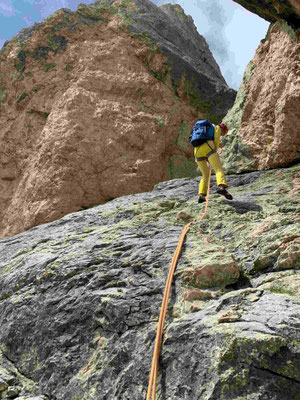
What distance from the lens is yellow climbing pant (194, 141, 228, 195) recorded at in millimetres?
6812

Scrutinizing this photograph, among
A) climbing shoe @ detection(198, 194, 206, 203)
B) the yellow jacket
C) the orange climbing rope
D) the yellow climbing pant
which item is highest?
the yellow jacket

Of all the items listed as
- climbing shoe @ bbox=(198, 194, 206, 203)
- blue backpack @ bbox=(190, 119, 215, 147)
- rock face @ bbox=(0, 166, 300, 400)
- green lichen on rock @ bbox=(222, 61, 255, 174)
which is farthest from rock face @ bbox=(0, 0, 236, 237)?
rock face @ bbox=(0, 166, 300, 400)

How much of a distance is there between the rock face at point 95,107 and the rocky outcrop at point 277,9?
13.2ft

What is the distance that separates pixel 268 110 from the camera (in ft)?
27.2

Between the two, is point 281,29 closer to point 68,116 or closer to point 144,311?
point 68,116

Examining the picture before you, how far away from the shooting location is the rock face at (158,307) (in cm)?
284

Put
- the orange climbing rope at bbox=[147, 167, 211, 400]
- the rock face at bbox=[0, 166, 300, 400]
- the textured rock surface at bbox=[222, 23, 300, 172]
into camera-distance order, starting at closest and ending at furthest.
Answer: the rock face at bbox=[0, 166, 300, 400], the orange climbing rope at bbox=[147, 167, 211, 400], the textured rock surface at bbox=[222, 23, 300, 172]

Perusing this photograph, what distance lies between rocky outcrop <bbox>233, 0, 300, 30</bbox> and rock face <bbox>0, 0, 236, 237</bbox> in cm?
402

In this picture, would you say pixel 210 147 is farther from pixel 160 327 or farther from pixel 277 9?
pixel 160 327

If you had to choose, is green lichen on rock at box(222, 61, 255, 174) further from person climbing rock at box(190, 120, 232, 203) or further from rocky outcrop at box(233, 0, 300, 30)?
person climbing rock at box(190, 120, 232, 203)

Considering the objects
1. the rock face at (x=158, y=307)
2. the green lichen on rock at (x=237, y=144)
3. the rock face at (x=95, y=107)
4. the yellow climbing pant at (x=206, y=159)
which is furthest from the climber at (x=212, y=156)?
the rock face at (x=95, y=107)

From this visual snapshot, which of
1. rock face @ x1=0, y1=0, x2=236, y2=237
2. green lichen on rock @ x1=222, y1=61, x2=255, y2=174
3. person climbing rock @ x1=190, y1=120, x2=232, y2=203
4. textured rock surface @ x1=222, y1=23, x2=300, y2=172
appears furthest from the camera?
rock face @ x1=0, y1=0, x2=236, y2=237

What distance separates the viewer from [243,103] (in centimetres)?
937

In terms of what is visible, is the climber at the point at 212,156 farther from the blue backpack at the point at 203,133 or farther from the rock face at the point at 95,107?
the rock face at the point at 95,107
